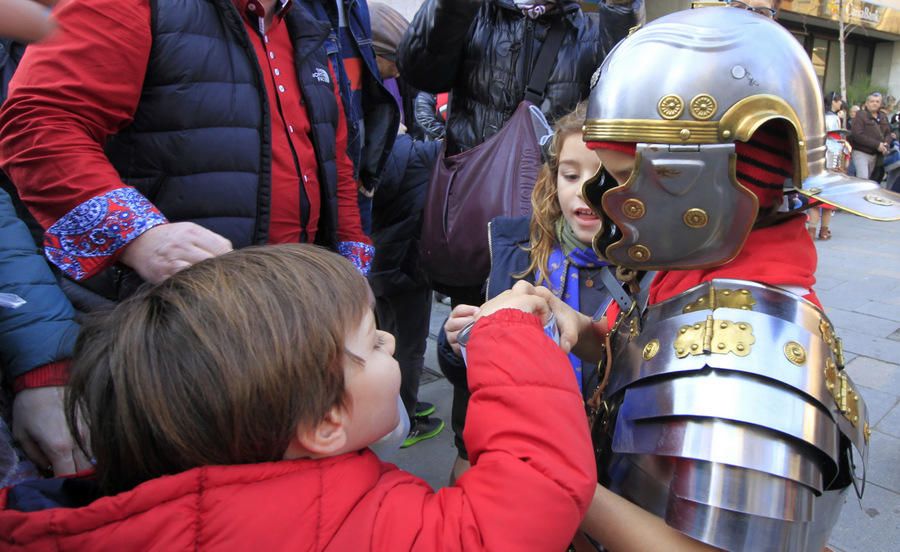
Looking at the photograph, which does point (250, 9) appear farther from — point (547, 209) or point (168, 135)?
point (547, 209)

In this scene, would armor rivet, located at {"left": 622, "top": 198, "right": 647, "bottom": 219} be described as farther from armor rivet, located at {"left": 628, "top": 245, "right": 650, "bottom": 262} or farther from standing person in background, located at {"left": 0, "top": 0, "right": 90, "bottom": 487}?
standing person in background, located at {"left": 0, "top": 0, "right": 90, "bottom": 487}

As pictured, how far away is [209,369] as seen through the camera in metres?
0.86

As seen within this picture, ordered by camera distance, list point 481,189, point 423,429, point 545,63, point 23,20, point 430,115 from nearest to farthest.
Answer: point 23,20 → point 481,189 → point 545,63 → point 423,429 → point 430,115

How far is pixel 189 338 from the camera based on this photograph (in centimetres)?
87

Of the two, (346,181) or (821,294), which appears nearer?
(346,181)

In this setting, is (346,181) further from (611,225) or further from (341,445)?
(341,445)

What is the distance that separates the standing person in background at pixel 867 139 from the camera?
1104 centimetres

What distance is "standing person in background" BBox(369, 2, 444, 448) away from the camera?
2.99 metres

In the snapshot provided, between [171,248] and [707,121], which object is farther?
[171,248]

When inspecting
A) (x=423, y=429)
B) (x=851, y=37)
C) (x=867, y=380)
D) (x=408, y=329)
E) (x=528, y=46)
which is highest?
(x=528, y=46)

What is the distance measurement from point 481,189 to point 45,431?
145 cm

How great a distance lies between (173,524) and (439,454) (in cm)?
252

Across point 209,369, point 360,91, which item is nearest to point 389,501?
point 209,369

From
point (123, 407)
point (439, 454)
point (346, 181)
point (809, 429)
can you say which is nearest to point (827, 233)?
point (439, 454)
